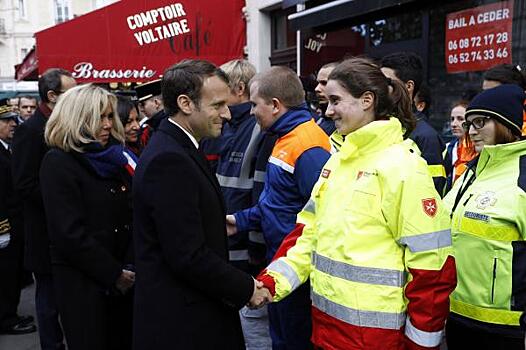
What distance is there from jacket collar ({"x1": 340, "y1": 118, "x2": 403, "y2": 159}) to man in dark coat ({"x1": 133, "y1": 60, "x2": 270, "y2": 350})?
57 centimetres

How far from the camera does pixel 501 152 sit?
2447mm

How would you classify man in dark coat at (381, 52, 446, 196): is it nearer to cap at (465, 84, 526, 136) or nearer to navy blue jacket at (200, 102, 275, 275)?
cap at (465, 84, 526, 136)

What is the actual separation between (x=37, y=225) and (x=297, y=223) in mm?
2244

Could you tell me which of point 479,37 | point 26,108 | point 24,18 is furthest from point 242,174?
point 24,18

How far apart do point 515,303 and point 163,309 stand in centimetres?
147

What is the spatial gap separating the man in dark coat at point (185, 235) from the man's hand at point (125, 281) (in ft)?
2.31

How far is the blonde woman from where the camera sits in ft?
9.52

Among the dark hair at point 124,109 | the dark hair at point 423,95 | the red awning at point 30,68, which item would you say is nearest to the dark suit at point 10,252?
the dark hair at point 124,109

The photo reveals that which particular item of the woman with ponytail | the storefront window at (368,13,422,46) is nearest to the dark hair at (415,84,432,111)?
the woman with ponytail

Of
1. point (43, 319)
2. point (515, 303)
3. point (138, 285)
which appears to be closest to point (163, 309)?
point (138, 285)

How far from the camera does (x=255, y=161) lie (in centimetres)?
359

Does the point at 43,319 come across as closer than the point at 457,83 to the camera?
Yes

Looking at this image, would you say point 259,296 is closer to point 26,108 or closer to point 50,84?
point 50,84

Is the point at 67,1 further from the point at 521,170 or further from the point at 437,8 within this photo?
the point at 521,170
